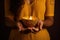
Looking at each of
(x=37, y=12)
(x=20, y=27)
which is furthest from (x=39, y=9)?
(x=20, y=27)

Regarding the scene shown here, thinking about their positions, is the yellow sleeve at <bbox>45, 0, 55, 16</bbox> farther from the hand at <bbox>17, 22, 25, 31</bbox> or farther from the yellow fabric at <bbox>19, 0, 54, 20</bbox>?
the hand at <bbox>17, 22, 25, 31</bbox>

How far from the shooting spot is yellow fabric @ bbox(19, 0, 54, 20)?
0.71m

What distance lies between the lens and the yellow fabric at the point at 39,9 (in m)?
0.71

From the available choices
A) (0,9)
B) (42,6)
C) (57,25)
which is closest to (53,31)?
(57,25)

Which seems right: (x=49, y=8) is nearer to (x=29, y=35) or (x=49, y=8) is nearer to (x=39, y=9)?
(x=39, y=9)

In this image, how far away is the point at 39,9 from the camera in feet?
2.36

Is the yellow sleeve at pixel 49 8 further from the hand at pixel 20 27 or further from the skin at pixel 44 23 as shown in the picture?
the hand at pixel 20 27

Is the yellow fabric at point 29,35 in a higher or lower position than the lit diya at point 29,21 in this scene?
lower

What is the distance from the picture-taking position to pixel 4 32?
2.57 feet

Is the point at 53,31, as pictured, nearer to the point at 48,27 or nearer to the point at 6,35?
the point at 48,27

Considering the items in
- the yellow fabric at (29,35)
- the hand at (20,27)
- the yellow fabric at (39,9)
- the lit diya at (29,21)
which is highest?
the yellow fabric at (39,9)

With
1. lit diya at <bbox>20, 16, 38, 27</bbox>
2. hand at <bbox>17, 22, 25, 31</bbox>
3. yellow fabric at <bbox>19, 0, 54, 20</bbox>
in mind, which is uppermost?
yellow fabric at <bbox>19, 0, 54, 20</bbox>

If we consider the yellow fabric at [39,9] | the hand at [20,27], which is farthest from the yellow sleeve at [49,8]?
the hand at [20,27]

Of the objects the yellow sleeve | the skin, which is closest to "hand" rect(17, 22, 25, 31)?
the skin
